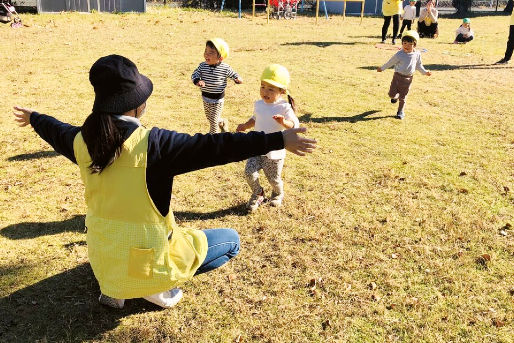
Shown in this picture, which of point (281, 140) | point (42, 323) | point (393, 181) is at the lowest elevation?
point (42, 323)

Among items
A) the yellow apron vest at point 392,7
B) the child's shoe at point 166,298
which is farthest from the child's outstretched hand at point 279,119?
the yellow apron vest at point 392,7

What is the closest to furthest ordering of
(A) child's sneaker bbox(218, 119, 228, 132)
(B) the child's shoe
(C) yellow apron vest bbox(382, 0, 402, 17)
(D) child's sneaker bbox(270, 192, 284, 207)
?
(B) the child's shoe
(D) child's sneaker bbox(270, 192, 284, 207)
(A) child's sneaker bbox(218, 119, 228, 132)
(C) yellow apron vest bbox(382, 0, 402, 17)

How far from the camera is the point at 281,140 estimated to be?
267cm

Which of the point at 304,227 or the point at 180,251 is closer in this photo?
the point at 180,251

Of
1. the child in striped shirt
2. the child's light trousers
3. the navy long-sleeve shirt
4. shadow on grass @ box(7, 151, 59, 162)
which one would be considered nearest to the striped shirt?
the child in striped shirt

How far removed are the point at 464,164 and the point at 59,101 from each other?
7469 mm

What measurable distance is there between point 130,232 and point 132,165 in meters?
0.46

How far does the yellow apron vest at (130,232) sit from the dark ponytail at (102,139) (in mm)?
57

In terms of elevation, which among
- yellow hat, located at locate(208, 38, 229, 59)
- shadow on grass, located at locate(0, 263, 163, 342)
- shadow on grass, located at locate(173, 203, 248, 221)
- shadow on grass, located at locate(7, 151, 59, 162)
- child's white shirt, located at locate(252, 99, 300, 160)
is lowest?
shadow on grass, located at locate(0, 263, 163, 342)

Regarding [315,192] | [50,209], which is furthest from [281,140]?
[50,209]

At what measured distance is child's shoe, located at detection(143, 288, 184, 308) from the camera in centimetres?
343

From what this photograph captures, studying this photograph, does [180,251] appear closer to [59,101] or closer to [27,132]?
[27,132]

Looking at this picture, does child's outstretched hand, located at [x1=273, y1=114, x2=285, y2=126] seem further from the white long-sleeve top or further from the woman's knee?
the white long-sleeve top

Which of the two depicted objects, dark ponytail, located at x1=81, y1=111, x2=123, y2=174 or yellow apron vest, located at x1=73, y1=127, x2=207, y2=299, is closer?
dark ponytail, located at x1=81, y1=111, x2=123, y2=174
